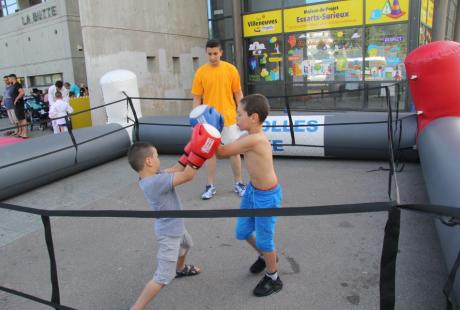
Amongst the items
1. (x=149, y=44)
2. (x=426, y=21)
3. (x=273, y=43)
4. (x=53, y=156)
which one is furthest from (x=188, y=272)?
(x=426, y=21)

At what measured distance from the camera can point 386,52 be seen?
10.7 m

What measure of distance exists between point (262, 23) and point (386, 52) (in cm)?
390

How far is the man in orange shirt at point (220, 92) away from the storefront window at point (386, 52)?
7.41 meters

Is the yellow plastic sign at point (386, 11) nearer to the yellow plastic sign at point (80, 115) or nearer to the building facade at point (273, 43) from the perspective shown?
the building facade at point (273, 43)

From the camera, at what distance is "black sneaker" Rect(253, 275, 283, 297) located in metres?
2.73

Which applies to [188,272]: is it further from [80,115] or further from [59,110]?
[80,115]

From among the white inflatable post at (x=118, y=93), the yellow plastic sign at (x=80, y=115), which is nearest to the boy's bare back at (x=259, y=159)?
the white inflatable post at (x=118, y=93)

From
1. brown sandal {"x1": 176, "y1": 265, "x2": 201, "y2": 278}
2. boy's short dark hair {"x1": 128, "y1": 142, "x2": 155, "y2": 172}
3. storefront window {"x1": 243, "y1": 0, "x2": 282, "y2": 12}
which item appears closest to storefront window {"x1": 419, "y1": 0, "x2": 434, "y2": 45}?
storefront window {"x1": 243, "y1": 0, "x2": 282, "y2": 12}

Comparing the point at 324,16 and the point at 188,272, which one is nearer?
the point at 188,272

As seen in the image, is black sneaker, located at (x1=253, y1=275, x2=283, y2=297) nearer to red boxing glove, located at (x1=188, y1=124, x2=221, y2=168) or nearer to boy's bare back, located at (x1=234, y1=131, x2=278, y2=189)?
boy's bare back, located at (x1=234, y1=131, x2=278, y2=189)

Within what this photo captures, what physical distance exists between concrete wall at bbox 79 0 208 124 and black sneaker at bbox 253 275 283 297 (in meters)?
8.61

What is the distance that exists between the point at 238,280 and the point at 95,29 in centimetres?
911

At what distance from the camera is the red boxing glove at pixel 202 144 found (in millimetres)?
2188

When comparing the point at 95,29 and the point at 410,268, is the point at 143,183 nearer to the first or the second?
the point at 410,268
